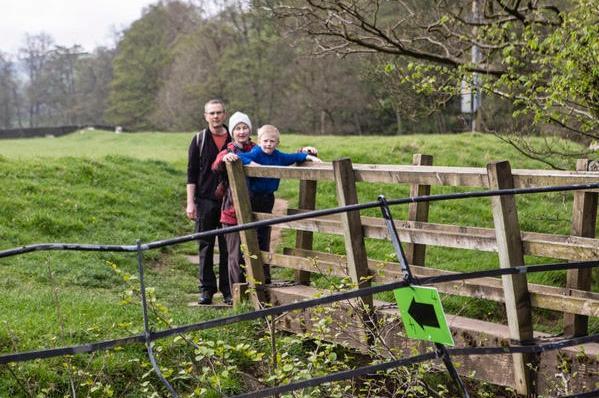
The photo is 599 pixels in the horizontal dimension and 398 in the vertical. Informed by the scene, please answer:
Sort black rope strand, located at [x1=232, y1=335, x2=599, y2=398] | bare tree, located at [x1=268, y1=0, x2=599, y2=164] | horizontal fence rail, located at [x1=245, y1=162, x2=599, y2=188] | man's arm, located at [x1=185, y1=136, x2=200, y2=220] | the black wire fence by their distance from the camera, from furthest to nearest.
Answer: man's arm, located at [x1=185, y1=136, x2=200, y2=220] < bare tree, located at [x1=268, y1=0, x2=599, y2=164] < horizontal fence rail, located at [x1=245, y1=162, x2=599, y2=188] < black rope strand, located at [x1=232, y1=335, x2=599, y2=398] < the black wire fence

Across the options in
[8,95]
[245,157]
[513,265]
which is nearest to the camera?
[513,265]

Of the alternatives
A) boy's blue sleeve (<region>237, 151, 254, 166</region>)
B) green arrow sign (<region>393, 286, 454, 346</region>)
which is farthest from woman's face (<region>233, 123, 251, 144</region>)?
green arrow sign (<region>393, 286, 454, 346</region>)

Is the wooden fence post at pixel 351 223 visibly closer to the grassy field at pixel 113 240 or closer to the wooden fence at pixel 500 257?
the wooden fence at pixel 500 257

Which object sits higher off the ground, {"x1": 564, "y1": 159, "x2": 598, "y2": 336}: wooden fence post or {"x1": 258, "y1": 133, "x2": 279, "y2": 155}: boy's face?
{"x1": 258, "y1": 133, "x2": 279, "y2": 155}: boy's face

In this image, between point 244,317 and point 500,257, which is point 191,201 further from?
point 244,317

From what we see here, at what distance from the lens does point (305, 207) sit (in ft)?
26.6

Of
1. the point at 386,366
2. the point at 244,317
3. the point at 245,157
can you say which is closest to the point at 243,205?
the point at 245,157

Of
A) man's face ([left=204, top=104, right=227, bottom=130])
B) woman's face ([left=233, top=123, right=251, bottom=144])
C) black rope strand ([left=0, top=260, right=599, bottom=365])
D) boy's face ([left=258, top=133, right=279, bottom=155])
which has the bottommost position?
black rope strand ([left=0, top=260, right=599, bottom=365])

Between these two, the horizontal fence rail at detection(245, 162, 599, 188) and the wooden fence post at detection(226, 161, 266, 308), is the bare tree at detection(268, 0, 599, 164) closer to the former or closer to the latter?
the horizontal fence rail at detection(245, 162, 599, 188)

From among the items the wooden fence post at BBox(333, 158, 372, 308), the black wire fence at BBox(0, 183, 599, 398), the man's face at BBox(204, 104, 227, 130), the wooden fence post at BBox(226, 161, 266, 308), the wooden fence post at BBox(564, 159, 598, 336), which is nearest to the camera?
the black wire fence at BBox(0, 183, 599, 398)

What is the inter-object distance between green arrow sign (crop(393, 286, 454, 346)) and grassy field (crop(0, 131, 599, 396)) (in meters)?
2.09

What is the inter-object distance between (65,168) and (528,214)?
8.81 meters

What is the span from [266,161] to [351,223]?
5.73ft

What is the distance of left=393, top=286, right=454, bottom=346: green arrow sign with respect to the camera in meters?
3.34
